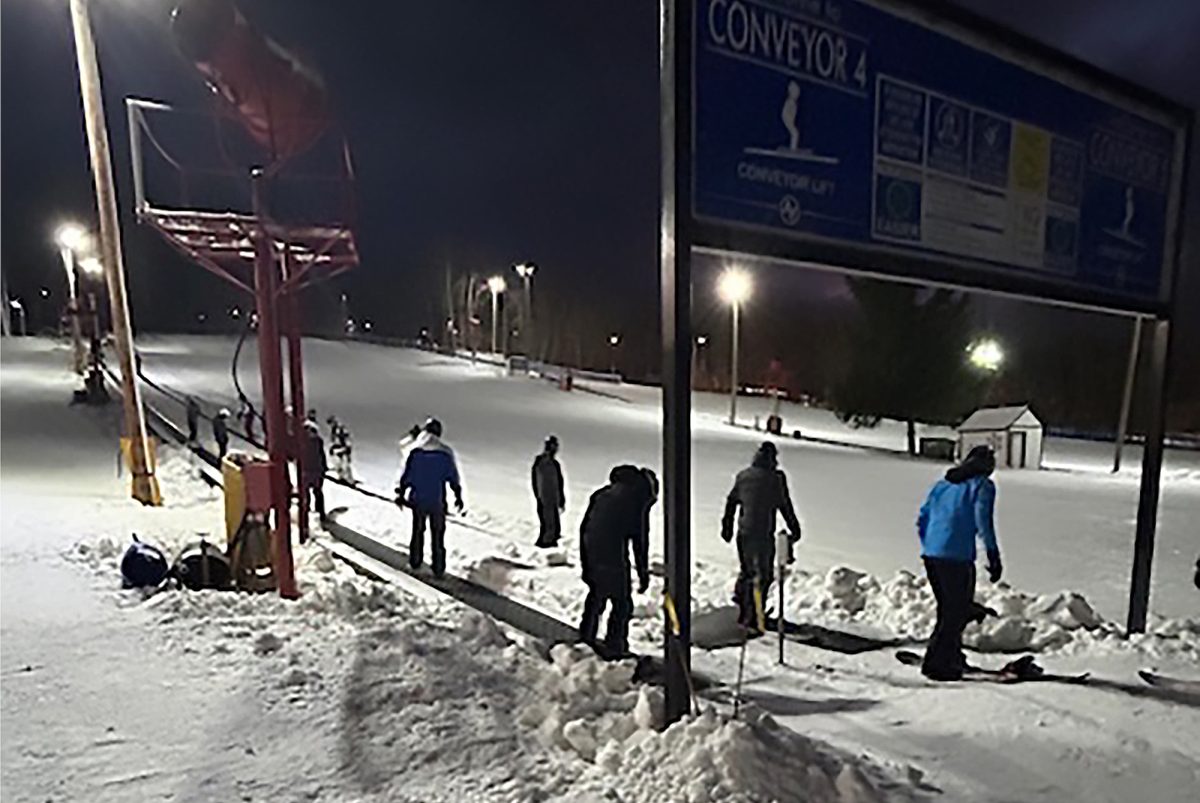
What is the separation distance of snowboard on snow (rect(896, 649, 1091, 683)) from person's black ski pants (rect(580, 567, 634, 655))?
7.72 ft

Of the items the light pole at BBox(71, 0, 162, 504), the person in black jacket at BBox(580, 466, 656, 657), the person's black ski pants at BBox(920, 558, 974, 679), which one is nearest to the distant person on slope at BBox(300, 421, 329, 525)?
the light pole at BBox(71, 0, 162, 504)

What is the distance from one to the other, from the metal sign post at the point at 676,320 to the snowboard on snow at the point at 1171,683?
3.07 meters

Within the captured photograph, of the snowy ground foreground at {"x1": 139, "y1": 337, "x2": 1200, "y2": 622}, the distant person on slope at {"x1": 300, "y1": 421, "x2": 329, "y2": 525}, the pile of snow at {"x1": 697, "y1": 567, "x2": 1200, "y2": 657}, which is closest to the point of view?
the pile of snow at {"x1": 697, "y1": 567, "x2": 1200, "y2": 657}

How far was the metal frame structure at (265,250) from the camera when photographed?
7.72 m

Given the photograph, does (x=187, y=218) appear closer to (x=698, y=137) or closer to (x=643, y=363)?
(x=698, y=137)

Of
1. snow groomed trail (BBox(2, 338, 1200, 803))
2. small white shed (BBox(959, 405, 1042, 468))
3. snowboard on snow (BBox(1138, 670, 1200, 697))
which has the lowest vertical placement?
small white shed (BBox(959, 405, 1042, 468))

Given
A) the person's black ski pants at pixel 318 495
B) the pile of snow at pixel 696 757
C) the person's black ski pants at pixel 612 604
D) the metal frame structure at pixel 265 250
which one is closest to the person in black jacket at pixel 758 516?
the person's black ski pants at pixel 612 604

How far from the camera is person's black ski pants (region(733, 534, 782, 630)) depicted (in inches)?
295

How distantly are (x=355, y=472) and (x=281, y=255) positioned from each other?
944cm

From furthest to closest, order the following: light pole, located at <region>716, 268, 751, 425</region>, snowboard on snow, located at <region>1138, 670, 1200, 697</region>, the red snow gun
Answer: light pole, located at <region>716, 268, 751, 425</region>, the red snow gun, snowboard on snow, located at <region>1138, 670, 1200, 697</region>

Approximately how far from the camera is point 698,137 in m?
4.16

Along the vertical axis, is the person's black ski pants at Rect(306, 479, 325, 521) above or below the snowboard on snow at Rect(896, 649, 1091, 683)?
below

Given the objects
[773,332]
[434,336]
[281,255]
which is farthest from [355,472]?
[434,336]

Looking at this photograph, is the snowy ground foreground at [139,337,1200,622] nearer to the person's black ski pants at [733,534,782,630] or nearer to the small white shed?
the small white shed
